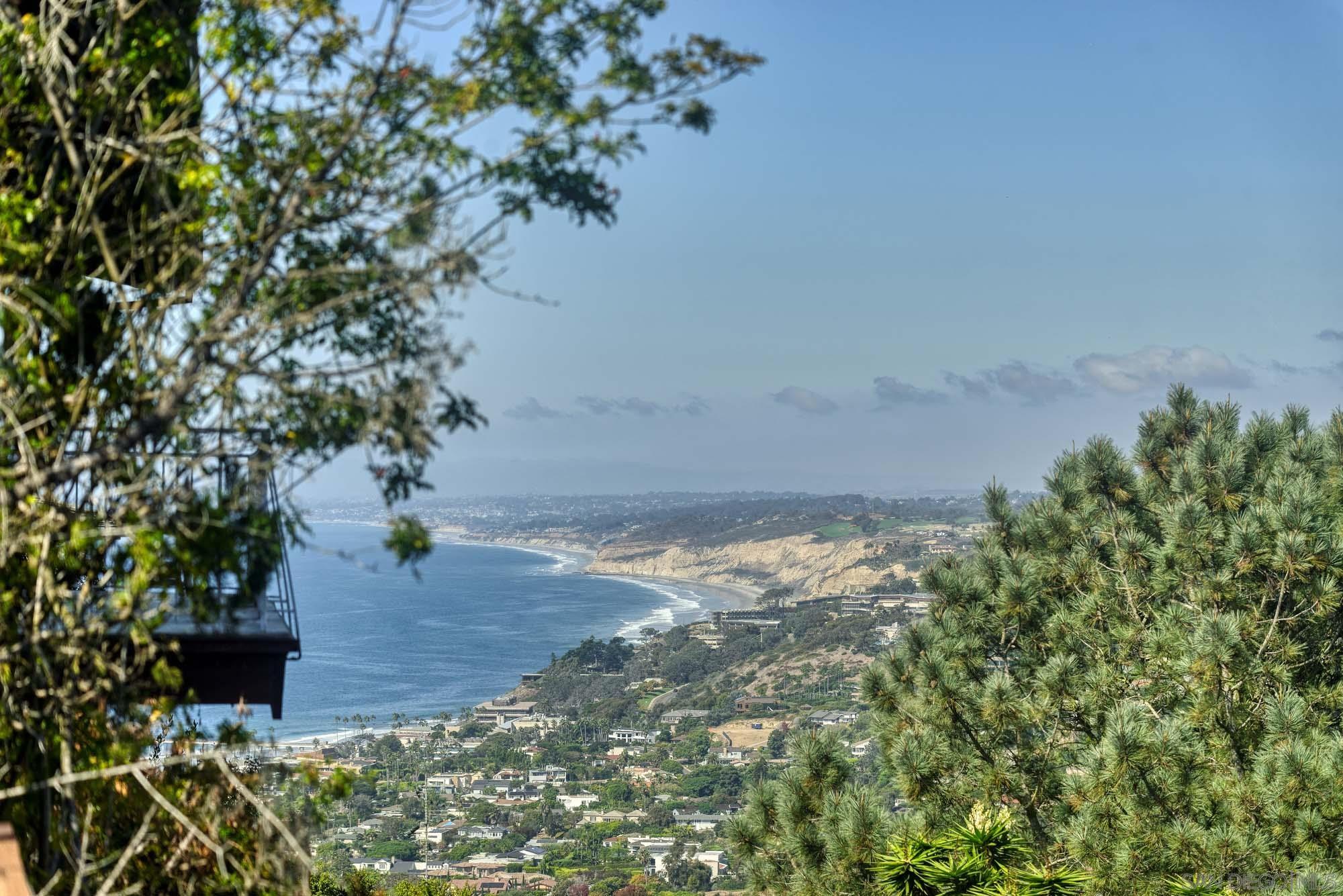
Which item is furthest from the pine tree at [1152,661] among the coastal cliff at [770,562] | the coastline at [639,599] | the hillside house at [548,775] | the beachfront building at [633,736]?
the coastal cliff at [770,562]

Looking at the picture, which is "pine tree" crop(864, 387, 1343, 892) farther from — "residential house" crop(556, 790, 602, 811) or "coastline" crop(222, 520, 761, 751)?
"coastline" crop(222, 520, 761, 751)

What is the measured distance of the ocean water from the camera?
1587 inches

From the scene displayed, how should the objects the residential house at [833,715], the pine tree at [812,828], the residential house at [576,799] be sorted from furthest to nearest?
the residential house at [833,715], the residential house at [576,799], the pine tree at [812,828]

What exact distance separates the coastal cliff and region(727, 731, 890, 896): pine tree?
50569mm

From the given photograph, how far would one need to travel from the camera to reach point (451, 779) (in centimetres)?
3144

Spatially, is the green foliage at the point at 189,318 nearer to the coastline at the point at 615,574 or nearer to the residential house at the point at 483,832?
the residential house at the point at 483,832

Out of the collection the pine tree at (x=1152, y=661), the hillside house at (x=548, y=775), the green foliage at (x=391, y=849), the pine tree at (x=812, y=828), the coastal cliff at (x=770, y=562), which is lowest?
the hillside house at (x=548, y=775)

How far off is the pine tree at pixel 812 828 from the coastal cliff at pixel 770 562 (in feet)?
166

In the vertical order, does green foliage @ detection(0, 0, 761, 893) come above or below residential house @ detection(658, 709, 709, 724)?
above

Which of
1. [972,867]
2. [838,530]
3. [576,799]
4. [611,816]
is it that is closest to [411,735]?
[576,799]

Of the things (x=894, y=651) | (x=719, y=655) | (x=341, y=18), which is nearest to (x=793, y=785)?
(x=894, y=651)

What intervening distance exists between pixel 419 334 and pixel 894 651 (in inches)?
233

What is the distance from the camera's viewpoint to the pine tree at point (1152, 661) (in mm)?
6586

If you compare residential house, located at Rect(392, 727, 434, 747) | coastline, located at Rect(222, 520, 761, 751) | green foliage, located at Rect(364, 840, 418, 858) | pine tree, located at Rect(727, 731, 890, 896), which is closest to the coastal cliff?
coastline, located at Rect(222, 520, 761, 751)
